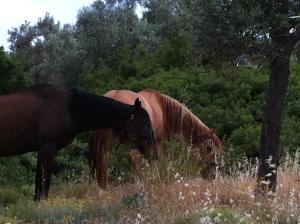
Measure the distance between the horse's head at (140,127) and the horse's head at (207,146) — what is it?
1.17 metres

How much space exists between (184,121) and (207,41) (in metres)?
3.54

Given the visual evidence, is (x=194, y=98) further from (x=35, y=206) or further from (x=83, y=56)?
(x=83, y=56)

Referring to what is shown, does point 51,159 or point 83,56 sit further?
point 83,56

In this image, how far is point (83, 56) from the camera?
25672 mm

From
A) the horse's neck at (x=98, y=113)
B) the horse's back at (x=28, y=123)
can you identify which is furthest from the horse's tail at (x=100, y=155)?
the horse's back at (x=28, y=123)

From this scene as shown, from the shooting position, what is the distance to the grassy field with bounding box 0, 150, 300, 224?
6.39 metres

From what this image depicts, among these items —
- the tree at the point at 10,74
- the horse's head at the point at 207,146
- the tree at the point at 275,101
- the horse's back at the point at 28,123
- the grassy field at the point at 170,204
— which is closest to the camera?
the grassy field at the point at 170,204

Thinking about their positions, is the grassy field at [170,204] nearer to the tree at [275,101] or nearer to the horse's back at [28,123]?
the tree at [275,101]

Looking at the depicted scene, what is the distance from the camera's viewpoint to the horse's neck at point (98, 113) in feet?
29.6

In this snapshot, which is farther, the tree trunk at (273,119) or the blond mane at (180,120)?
the blond mane at (180,120)

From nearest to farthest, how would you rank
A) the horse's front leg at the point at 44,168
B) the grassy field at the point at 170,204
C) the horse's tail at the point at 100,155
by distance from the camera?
the grassy field at the point at 170,204, the horse's front leg at the point at 44,168, the horse's tail at the point at 100,155

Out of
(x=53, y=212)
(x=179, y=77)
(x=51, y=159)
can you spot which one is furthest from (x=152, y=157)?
(x=179, y=77)

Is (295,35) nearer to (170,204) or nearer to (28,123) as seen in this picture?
(170,204)

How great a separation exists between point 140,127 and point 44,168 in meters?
1.48
